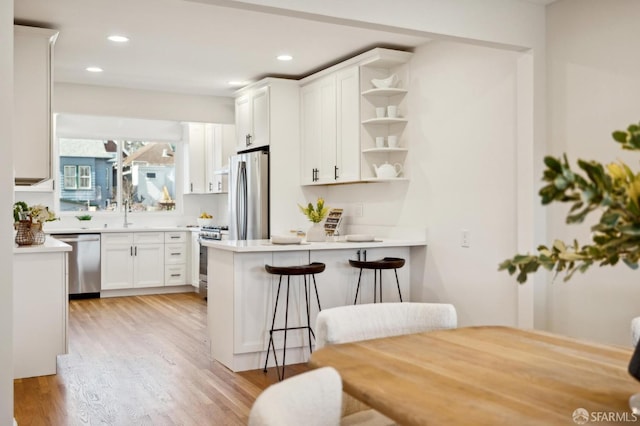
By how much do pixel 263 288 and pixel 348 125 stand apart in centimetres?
180

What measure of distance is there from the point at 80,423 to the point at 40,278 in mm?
1301

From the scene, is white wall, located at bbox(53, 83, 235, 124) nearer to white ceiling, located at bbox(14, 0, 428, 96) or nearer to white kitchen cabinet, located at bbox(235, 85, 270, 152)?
white ceiling, located at bbox(14, 0, 428, 96)

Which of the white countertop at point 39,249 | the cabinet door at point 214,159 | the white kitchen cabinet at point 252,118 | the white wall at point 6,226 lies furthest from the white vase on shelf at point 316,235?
the cabinet door at point 214,159

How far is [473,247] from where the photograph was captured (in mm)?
4289

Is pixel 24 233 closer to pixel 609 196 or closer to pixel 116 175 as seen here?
pixel 116 175

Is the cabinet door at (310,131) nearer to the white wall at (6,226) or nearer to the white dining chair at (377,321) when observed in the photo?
the white wall at (6,226)

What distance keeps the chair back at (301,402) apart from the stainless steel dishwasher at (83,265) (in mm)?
6650

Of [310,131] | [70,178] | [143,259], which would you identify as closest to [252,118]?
[310,131]

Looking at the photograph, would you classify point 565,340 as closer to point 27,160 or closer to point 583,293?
point 583,293

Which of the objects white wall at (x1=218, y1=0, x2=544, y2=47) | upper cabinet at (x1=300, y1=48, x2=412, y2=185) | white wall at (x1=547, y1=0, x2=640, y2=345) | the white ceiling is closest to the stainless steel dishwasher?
the white ceiling

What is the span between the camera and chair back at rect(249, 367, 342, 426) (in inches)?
44.5

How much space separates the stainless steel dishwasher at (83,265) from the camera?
7.27 m

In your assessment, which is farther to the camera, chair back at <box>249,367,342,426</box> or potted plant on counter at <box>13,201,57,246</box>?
potted plant on counter at <box>13,201,57,246</box>

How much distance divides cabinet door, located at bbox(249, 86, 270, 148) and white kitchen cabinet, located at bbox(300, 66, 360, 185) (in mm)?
375
